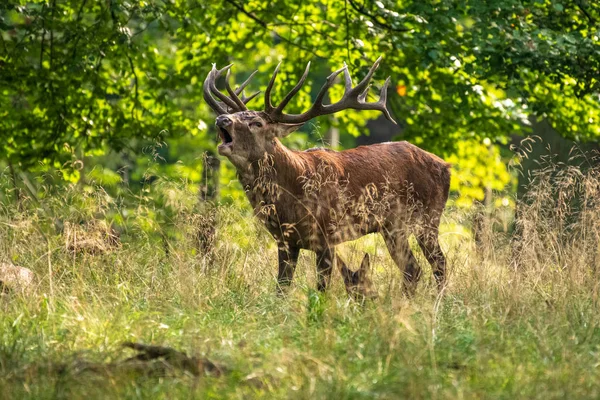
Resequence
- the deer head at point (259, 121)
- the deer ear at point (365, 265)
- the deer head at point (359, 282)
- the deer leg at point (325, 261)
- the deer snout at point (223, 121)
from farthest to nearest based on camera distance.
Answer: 1. the deer head at point (259, 121)
2. the deer snout at point (223, 121)
3. the deer leg at point (325, 261)
4. the deer ear at point (365, 265)
5. the deer head at point (359, 282)

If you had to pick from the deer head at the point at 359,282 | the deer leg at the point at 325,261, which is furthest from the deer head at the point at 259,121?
the deer head at the point at 359,282

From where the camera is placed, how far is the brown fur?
7.68 meters

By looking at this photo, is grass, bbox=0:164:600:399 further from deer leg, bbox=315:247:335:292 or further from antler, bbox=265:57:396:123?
antler, bbox=265:57:396:123

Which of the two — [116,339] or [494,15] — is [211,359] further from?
[494,15]

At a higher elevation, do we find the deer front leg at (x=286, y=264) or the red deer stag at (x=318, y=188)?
the red deer stag at (x=318, y=188)

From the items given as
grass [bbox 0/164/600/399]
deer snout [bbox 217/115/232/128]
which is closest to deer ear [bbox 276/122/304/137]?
deer snout [bbox 217/115/232/128]

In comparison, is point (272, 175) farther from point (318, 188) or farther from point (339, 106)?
point (339, 106)

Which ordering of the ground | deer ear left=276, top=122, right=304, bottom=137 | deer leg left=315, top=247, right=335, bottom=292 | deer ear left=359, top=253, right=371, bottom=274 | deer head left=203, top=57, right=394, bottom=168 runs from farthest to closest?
1. deer ear left=276, top=122, right=304, bottom=137
2. deer head left=203, top=57, right=394, bottom=168
3. deer leg left=315, top=247, right=335, bottom=292
4. deer ear left=359, top=253, right=371, bottom=274
5. the ground

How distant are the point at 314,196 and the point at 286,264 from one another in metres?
0.59

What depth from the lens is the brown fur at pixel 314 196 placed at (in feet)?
25.2

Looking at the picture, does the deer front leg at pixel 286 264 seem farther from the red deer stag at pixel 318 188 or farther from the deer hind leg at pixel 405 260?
the deer hind leg at pixel 405 260

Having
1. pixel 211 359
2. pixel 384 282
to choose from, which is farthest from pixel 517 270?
pixel 211 359

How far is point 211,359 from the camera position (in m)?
5.28

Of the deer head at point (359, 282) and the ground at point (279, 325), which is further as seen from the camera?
the deer head at point (359, 282)
